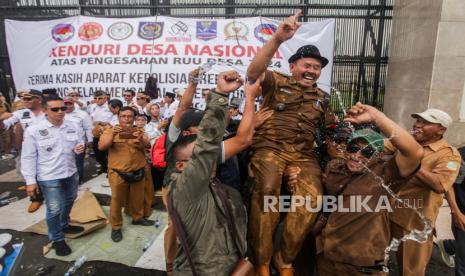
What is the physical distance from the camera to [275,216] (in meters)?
2.23

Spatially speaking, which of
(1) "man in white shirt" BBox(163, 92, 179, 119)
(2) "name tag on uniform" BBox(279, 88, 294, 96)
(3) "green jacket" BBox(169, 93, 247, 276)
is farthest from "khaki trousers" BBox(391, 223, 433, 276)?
(1) "man in white shirt" BBox(163, 92, 179, 119)

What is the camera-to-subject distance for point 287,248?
223cm

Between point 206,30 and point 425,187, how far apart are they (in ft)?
21.5

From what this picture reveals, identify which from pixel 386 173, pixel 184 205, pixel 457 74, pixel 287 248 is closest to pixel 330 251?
pixel 287 248

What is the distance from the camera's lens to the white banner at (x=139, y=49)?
750 centimetres

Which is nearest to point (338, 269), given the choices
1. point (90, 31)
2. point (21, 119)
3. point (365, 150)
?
point (365, 150)

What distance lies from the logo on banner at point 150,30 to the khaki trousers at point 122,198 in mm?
5025

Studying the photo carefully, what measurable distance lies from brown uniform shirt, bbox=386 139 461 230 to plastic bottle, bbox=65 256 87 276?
3.32 m

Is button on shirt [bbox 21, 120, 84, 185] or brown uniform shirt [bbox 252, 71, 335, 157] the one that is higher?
brown uniform shirt [bbox 252, 71, 335, 157]

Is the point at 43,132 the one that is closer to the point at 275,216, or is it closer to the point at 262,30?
the point at 275,216

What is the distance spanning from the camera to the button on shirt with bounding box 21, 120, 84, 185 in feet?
11.1

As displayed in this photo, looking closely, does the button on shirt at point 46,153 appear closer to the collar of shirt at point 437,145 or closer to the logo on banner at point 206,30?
the collar of shirt at point 437,145

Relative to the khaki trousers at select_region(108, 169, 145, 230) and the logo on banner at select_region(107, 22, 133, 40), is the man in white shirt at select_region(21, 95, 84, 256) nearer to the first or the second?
the khaki trousers at select_region(108, 169, 145, 230)

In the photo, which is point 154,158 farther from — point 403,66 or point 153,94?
point 403,66
